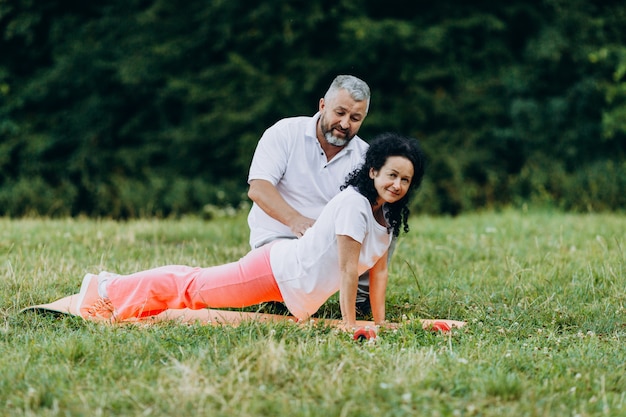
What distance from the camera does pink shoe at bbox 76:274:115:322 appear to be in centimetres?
469

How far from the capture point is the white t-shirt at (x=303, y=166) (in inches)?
209

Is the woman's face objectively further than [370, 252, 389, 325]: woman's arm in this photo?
No

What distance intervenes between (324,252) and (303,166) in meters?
0.98

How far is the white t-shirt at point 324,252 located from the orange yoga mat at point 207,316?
17 centimetres

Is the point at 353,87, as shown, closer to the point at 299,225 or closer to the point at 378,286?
the point at 299,225

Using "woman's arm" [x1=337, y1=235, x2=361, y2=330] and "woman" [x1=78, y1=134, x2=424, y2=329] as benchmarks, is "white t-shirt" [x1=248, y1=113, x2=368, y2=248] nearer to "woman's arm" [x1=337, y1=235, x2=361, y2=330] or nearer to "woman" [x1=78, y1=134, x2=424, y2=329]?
"woman" [x1=78, y1=134, x2=424, y2=329]

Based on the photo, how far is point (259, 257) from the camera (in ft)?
15.7

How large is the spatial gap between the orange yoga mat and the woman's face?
0.76 meters

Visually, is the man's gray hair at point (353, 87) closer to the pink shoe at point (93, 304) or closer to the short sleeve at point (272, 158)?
the short sleeve at point (272, 158)

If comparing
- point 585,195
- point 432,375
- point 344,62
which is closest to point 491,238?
point 432,375

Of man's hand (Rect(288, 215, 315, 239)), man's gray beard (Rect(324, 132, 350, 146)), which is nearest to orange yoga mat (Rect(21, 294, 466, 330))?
man's hand (Rect(288, 215, 315, 239))

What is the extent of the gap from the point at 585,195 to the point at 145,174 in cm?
793

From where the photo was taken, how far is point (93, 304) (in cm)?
479

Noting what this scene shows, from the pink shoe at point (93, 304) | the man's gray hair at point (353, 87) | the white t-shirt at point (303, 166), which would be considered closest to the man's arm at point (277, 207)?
the white t-shirt at point (303, 166)
